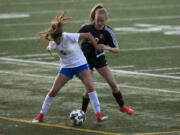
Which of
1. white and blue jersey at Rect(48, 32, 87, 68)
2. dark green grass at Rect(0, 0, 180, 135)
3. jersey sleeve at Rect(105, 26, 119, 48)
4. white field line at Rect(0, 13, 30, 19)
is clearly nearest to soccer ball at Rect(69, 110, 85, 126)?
dark green grass at Rect(0, 0, 180, 135)

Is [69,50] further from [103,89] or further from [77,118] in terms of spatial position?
[103,89]

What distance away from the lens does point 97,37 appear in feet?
32.6

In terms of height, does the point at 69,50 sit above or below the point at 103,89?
above

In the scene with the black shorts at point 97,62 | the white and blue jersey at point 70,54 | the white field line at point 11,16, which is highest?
the white and blue jersey at point 70,54

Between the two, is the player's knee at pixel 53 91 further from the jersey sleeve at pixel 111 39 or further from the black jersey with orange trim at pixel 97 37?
the jersey sleeve at pixel 111 39

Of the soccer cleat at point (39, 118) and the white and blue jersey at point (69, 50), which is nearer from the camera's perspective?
the white and blue jersey at point (69, 50)

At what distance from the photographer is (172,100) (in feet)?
37.6

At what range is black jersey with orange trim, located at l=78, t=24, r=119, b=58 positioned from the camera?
995cm

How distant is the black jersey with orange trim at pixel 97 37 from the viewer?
32.7 feet

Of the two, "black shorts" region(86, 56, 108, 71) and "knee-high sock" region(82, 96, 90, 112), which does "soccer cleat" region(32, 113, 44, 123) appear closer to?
"knee-high sock" region(82, 96, 90, 112)

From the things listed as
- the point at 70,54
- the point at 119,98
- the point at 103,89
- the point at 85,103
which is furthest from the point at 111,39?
the point at 103,89

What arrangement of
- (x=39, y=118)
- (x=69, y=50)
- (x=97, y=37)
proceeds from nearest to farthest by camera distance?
(x=69, y=50) → (x=39, y=118) → (x=97, y=37)

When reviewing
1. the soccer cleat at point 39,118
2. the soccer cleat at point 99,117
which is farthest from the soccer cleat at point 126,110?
the soccer cleat at point 39,118

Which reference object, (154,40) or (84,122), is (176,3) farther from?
(84,122)
